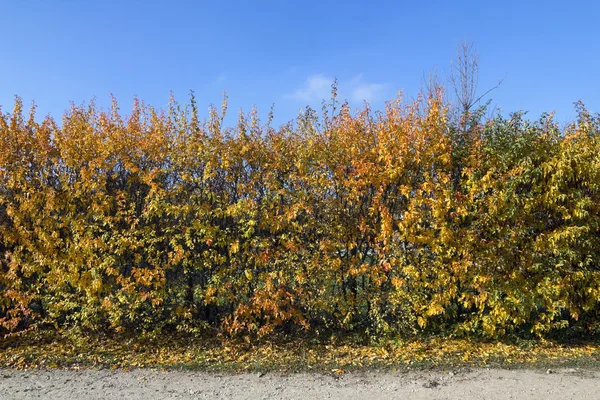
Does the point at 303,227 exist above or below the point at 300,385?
above

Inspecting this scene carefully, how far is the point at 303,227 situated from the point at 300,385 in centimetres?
191

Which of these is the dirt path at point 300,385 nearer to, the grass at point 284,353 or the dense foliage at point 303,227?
the grass at point 284,353

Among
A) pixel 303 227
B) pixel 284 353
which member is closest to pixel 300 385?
pixel 284 353

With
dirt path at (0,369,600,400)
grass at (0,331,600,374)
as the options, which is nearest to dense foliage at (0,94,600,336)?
grass at (0,331,600,374)

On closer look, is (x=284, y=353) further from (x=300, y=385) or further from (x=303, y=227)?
(x=303, y=227)

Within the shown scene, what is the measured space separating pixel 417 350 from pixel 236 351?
2222 mm

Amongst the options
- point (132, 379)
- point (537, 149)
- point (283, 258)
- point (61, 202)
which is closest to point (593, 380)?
point (537, 149)

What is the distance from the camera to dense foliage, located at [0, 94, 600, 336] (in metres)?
5.62

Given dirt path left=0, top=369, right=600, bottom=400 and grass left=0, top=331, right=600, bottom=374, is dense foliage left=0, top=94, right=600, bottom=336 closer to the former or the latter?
grass left=0, top=331, right=600, bottom=374

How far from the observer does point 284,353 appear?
5.61m

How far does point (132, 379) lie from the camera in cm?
476

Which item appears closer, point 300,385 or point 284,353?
point 300,385

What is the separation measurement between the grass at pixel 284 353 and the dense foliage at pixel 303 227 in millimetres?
226

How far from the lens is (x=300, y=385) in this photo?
15.0 feet
